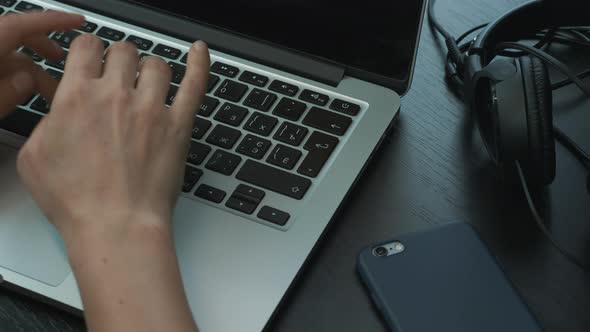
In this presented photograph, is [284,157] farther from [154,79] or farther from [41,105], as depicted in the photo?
[41,105]

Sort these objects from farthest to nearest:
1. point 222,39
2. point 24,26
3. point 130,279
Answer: point 222,39
point 24,26
point 130,279

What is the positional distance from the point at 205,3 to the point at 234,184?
0.65 feet

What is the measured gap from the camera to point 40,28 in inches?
22.4

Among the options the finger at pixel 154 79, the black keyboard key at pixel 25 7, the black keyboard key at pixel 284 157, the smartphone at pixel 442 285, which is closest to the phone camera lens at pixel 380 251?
the smartphone at pixel 442 285

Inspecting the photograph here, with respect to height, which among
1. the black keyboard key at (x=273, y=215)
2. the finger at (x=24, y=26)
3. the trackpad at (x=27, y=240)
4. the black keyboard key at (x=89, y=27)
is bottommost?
the trackpad at (x=27, y=240)

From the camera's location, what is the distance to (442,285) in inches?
20.4

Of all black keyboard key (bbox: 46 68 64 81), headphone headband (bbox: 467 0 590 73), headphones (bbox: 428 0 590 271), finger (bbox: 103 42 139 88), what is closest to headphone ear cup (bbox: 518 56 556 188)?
headphones (bbox: 428 0 590 271)

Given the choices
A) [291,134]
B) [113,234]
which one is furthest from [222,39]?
[113,234]

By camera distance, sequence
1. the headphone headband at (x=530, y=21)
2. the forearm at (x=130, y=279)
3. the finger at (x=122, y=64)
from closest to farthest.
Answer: the forearm at (x=130, y=279) < the finger at (x=122, y=64) < the headphone headband at (x=530, y=21)

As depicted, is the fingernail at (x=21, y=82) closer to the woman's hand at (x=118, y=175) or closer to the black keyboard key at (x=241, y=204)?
the woman's hand at (x=118, y=175)

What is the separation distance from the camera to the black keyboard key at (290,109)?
0.61 m

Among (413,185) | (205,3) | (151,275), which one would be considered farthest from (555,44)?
(151,275)

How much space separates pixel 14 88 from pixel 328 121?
0.27m

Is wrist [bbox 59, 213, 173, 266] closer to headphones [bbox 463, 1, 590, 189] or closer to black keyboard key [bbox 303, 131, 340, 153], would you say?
black keyboard key [bbox 303, 131, 340, 153]
